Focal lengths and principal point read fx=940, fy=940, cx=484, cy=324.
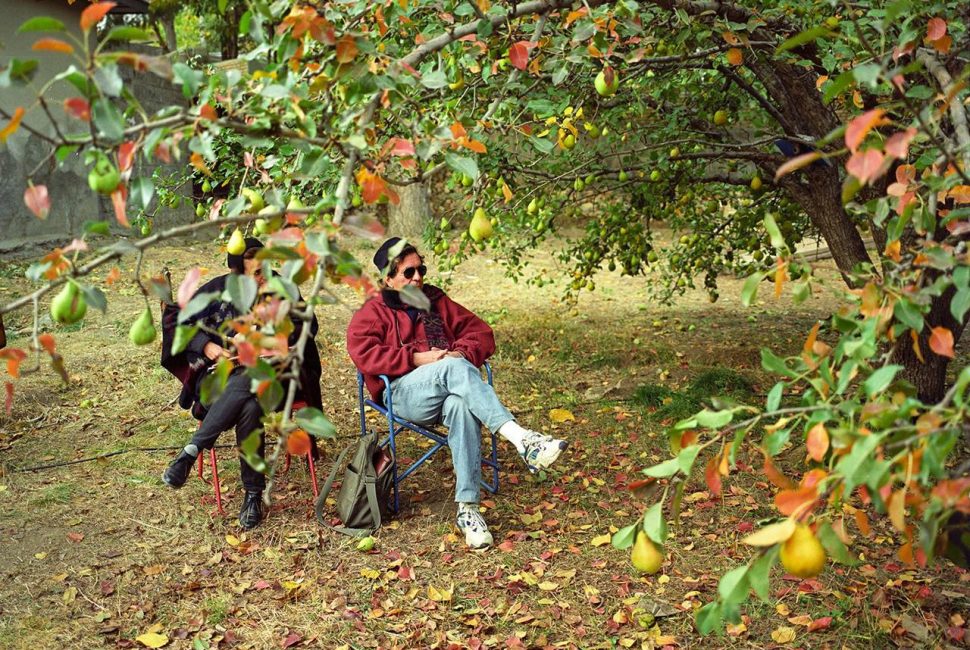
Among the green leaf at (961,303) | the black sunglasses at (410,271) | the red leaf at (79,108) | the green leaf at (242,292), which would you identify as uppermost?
the red leaf at (79,108)

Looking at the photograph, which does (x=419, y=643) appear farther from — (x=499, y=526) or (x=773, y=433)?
(x=773, y=433)

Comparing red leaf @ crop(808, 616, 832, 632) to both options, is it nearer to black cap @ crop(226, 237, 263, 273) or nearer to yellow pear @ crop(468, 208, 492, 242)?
yellow pear @ crop(468, 208, 492, 242)

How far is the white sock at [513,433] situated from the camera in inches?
150

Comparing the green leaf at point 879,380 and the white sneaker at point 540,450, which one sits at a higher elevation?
the green leaf at point 879,380

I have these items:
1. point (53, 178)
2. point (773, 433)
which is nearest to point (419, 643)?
point (773, 433)

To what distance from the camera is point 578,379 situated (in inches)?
235

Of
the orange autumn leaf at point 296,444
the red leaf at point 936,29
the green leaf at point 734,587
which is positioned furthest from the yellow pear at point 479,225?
the green leaf at point 734,587

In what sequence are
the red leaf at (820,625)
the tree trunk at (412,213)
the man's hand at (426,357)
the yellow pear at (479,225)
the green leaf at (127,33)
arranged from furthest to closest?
the tree trunk at (412,213) → the man's hand at (426,357) → the red leaf at (820,625) → the yellow pear at (479,225) → the green leaf at (127,33)

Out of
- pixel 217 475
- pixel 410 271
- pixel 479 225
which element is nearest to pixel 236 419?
pixel 217 475

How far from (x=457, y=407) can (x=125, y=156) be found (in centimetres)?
Result: 246

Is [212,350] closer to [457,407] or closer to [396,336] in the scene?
[396,336]

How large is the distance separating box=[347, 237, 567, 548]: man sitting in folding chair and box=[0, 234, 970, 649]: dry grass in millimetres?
291

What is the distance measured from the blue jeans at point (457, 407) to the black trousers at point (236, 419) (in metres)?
0.61

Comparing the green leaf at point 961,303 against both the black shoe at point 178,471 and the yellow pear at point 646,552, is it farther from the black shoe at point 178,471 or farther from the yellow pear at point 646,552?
the black shoe at point 178,471
